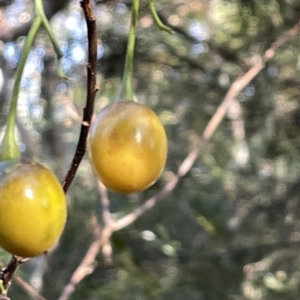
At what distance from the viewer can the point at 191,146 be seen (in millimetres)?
1364

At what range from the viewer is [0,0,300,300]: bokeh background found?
48.3 inches

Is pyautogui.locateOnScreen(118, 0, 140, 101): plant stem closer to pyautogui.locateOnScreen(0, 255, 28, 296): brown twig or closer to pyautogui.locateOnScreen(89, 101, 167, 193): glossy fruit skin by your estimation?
pyautogui.locateOnScreen(89, 101, 167, 193): glossy fruit skin

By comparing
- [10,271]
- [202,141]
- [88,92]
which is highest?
[202,141]

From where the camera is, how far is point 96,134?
32 centimetres

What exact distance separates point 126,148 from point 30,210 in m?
0.07

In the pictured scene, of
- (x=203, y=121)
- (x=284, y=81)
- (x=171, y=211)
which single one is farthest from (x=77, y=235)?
(x=284, y=81)

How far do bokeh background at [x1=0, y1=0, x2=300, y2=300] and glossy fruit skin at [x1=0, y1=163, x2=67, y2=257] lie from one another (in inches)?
36.7

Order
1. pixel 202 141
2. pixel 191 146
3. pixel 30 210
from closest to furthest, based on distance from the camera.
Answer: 1. pixel 30 210
2. pixel 202 141
3. pixel 191 146

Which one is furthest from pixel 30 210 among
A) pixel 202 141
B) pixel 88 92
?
pixel 202 141

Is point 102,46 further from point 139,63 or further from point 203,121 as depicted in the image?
point 203,121

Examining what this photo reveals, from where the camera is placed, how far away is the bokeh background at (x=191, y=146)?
1227 mm

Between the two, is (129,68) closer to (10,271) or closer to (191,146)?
(10,271)

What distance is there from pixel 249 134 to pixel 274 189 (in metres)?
0.15

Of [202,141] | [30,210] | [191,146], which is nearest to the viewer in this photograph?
[30,210]
